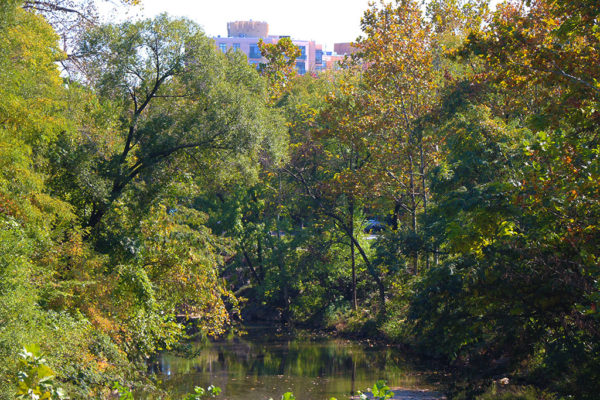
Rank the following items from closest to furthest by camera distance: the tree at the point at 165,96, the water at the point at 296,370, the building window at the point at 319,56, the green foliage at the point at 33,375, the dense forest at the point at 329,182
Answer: the green foliage at the point at 33,375 < the dense forest at the point at 329,182 < the tree at the point at 165,96 < the water at the point at 296,370 < the building window at the point at 319,56

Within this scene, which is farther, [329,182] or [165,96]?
[329,182]

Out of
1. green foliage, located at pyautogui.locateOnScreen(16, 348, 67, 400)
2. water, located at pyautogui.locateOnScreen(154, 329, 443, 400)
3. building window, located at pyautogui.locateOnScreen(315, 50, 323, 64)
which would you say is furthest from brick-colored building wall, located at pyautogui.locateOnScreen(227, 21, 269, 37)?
green foliage, located at pyautogui.locateOnScreen(16, 348, 67, 400)

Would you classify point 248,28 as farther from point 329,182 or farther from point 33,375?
point 33,375

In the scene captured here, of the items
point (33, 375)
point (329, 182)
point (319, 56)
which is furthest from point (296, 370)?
point (319, 56)

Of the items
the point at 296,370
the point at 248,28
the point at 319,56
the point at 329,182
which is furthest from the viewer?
the point at 319,56

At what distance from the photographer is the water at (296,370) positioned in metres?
19.3

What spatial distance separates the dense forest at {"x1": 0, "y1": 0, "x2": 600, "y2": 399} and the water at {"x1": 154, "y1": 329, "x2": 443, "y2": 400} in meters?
1.40

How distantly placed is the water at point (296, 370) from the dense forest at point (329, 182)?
4.61 ft

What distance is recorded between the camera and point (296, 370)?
22.7 m

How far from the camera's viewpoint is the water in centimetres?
1928

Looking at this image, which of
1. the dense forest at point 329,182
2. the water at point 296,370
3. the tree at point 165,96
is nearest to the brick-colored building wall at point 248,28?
the dense forest at point 329,182

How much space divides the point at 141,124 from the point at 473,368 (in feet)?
35.9

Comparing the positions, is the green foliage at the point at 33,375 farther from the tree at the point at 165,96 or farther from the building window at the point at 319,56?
the building window at the point at 319,56

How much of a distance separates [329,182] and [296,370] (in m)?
10.7
